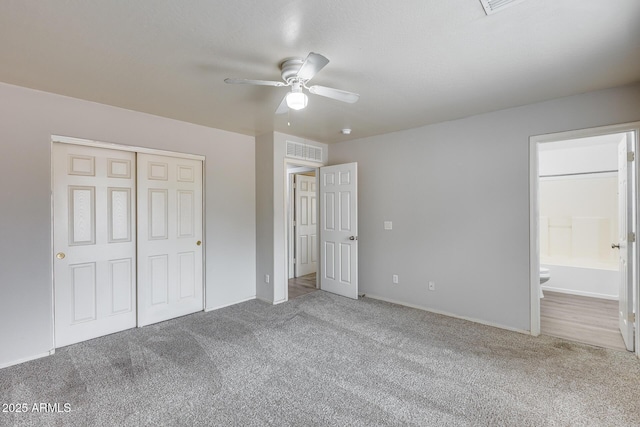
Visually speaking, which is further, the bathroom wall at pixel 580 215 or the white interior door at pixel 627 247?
the bathroom wall at pixel 580 215

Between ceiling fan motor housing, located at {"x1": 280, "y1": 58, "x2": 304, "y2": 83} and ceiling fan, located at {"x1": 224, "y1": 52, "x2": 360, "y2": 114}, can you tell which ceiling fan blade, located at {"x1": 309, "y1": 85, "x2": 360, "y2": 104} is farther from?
ceiling fan motor housing, located at {"x1": 280, "y1": 58, "x2": 304, "y2": 83}

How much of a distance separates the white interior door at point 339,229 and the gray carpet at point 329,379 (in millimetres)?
1187

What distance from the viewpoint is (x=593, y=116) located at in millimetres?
2809

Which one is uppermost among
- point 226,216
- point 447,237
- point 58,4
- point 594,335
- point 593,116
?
point 58,4

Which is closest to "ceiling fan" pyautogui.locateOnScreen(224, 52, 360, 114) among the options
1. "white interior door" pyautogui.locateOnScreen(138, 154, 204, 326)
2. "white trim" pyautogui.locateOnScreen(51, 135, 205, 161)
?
"white trim" pyautogui.locateOnScreen(51, 135, 205, 161)

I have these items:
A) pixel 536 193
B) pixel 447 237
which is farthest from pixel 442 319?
pixel 536 193

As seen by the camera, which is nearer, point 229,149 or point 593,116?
point 593,116

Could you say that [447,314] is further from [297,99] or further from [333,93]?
[297,99]

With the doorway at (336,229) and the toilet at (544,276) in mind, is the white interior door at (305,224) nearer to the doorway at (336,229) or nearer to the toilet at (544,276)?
the doorway at (336,229)

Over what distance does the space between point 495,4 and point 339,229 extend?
340cm

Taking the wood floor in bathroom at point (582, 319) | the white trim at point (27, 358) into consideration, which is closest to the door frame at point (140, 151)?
the white trim at point (27, 358)

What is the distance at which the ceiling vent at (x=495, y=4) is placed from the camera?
1.56 meters

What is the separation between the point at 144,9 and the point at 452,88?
8.03 feet

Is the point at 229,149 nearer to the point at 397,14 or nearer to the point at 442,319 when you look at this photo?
the point at 397,14
